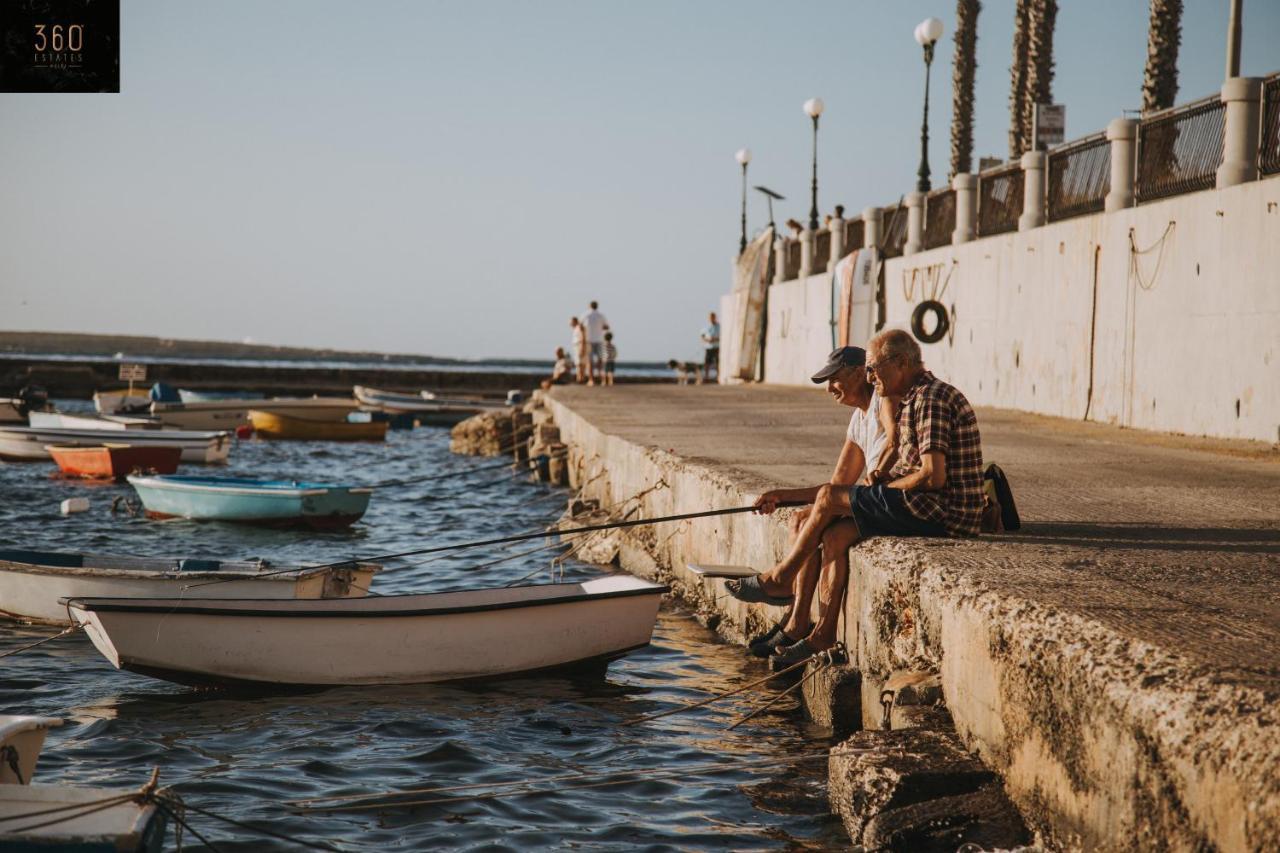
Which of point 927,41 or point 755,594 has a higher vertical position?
point 927,41

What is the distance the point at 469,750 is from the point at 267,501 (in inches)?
417

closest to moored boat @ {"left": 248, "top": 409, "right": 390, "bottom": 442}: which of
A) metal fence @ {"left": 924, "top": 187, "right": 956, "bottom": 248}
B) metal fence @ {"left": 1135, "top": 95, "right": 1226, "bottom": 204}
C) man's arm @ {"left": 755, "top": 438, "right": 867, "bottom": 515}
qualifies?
metal fence @ {"left": 924, "top": 187, "right": 956, "bottom": 248}

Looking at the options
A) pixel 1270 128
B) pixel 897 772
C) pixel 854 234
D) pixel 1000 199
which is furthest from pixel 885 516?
pixel 854 234

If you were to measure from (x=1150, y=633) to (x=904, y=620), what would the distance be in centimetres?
191


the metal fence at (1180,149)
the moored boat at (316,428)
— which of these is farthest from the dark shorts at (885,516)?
the moored boat at (316,428)

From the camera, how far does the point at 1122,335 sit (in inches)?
636

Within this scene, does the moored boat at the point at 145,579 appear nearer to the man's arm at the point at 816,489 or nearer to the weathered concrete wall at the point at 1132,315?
the man's arm at the point at 816,489

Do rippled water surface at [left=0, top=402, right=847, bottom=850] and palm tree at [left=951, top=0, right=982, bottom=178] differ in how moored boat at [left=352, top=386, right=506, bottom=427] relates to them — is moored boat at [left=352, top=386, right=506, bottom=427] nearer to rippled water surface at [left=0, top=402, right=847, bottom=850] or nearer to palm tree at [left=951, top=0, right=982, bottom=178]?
palm tree at [left=951, top=0, right=982, bottom=178]

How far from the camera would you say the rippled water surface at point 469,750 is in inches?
246

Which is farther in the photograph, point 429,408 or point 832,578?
point 429,408

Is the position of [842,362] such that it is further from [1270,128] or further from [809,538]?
[1270,128]

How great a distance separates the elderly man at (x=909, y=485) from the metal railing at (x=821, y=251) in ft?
82.0

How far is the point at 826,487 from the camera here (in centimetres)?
740

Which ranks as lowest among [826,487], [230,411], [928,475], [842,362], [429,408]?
[429,408]
